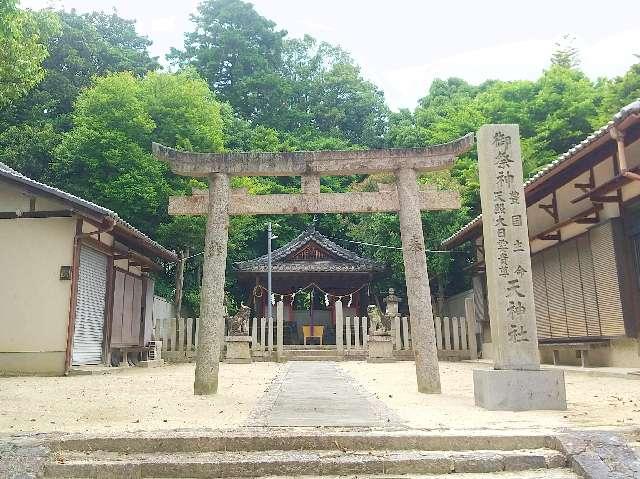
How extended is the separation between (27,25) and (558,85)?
26.3m

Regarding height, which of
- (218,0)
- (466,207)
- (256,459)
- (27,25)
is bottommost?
(256,459)

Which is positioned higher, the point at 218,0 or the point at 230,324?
the point at 218,0

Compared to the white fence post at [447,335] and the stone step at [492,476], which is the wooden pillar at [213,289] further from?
the white fence post at [447,335]

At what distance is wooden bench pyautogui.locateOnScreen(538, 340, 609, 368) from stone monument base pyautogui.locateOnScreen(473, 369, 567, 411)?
270 inches

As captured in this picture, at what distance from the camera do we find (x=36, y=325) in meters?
13.1

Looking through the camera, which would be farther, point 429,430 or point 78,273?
point 78,273

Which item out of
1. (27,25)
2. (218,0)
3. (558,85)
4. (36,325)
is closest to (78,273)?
(36,325)

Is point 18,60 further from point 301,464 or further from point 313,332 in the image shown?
point 301,464

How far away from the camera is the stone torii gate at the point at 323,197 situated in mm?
8945

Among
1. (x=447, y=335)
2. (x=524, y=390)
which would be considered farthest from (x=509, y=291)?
(x=447, y=335)

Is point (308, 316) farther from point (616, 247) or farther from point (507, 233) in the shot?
point (507, 233)

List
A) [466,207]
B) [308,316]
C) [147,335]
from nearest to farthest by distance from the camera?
[147,335]
[466,207]
[308,316]

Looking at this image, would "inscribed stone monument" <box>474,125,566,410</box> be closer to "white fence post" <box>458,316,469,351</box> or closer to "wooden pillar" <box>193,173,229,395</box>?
"wooden pillar" <box>193,173,229,395</box>

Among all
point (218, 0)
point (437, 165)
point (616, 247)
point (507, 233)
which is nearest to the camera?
point (507, 233)
